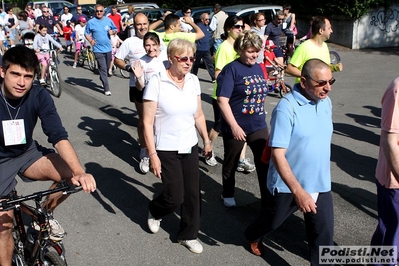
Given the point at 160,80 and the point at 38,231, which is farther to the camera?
the point at 160,80

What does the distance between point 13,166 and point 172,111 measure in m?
1.41

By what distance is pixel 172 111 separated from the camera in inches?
171

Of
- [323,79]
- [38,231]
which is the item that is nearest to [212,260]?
[38,231]

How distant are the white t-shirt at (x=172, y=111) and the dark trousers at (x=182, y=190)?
0.10 metres

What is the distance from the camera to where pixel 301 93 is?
364cm

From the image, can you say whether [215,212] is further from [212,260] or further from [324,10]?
[324,10]

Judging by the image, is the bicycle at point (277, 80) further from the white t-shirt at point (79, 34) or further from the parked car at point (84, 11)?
the parked car at point (84, 11)

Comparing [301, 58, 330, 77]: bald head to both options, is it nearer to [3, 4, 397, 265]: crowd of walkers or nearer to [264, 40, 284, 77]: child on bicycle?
[3, 4, 397, 265]: crowd of walkers

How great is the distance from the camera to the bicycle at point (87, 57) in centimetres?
1575

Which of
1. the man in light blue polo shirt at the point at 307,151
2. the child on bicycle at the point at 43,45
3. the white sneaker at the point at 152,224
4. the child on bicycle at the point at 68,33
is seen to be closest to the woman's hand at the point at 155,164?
the white sneaker at the point at 152,224

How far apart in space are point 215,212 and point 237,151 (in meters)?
0.73

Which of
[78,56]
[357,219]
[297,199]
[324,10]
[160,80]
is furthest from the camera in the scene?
[324,10]

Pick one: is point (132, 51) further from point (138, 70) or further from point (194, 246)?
point (194, 246)

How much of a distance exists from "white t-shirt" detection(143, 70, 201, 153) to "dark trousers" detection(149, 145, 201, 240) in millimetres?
98
